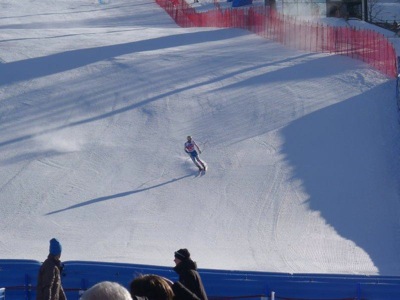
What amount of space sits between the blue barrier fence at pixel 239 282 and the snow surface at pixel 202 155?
156 inches

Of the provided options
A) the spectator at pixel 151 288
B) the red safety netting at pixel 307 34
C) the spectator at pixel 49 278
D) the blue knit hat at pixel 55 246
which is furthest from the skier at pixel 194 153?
Result: the spectator at pixel 151 288

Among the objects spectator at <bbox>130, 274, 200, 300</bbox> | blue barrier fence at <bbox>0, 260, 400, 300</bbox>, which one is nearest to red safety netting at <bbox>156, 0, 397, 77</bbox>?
blue barrier fence at <bbox>0, 260, 400, 300</bbox>

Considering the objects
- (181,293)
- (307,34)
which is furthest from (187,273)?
(307,34)

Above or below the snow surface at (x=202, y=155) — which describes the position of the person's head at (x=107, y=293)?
above

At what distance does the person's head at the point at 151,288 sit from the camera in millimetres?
5457

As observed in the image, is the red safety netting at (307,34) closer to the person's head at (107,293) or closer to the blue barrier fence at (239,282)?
the blue barrier fence at (239,282)

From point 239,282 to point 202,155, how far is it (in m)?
11.5

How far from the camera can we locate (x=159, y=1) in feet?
161

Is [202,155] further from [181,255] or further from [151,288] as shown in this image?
[151,288]

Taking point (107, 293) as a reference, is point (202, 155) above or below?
below

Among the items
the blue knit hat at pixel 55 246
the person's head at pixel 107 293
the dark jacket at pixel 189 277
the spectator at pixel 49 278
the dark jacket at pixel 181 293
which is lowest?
the spectator at pixel 49 278

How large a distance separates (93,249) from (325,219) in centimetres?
455

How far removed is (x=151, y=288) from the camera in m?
5.45

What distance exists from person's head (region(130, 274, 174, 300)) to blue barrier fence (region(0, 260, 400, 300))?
601cm
